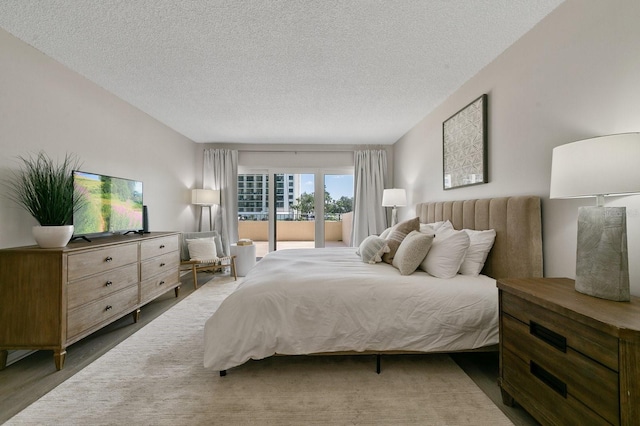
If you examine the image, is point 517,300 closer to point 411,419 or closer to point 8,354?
point 411,419

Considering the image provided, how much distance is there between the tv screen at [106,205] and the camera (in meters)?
2.48

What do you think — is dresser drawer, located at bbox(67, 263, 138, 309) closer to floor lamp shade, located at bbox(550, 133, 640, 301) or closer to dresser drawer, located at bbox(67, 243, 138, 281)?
dresser drawer, located at bbox(67, 243, 138, 281)

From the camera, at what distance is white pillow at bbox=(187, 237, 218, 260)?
13.6ft

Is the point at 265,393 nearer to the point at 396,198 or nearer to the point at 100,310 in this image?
the point at 100,310

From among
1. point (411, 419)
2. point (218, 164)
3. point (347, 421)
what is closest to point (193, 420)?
point (347, 421)

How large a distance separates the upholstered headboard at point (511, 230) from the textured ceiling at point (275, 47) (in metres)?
1.29

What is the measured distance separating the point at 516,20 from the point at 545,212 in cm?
137

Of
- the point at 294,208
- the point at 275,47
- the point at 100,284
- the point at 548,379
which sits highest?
the point at 275,47

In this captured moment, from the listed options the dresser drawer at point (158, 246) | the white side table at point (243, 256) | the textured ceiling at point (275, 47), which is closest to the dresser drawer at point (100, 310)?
the dresser drawer at point (158, 246)

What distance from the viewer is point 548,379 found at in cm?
123

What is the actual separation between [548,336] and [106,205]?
3700 millimetres

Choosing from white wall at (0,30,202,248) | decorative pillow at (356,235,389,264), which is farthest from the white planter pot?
decorative pillow at (356,235,389,264)

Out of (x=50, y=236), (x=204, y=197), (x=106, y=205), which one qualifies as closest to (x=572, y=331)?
(x=50, y=236)

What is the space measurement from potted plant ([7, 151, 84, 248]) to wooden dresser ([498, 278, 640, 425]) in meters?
3.08
